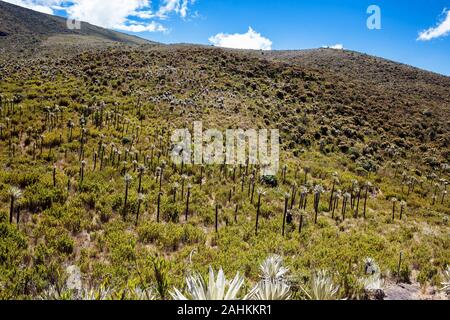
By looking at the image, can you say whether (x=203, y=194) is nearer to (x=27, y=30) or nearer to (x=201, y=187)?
(x=201, y=187)

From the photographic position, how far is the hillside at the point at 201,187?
821 cm

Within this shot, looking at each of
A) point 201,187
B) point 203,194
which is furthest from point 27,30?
point 203,194

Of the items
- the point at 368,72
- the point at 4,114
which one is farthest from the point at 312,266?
the point at 368,72

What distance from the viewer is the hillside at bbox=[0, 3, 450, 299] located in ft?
26.9

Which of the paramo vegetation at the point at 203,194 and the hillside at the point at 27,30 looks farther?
the hillside at the point at 27,30

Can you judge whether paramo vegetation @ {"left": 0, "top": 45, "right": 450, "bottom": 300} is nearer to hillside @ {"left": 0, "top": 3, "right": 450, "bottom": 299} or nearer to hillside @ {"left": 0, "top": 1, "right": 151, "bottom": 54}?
hillside @ {"left": 0, "top": 3, "right": 450, "bottom": 299}

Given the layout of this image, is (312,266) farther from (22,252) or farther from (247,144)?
(247,144)

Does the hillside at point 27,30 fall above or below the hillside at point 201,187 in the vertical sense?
above

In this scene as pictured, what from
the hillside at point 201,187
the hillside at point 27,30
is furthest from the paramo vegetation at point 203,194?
the hillside at point 27,30

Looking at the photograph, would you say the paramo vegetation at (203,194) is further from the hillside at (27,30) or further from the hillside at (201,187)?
the hillside at (27,30)

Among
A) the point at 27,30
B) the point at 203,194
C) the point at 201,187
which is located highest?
the point at 27,30

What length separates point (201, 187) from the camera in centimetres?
1611

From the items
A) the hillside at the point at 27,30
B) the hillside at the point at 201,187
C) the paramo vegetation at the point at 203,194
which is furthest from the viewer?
the hillside at the point at 27,30
